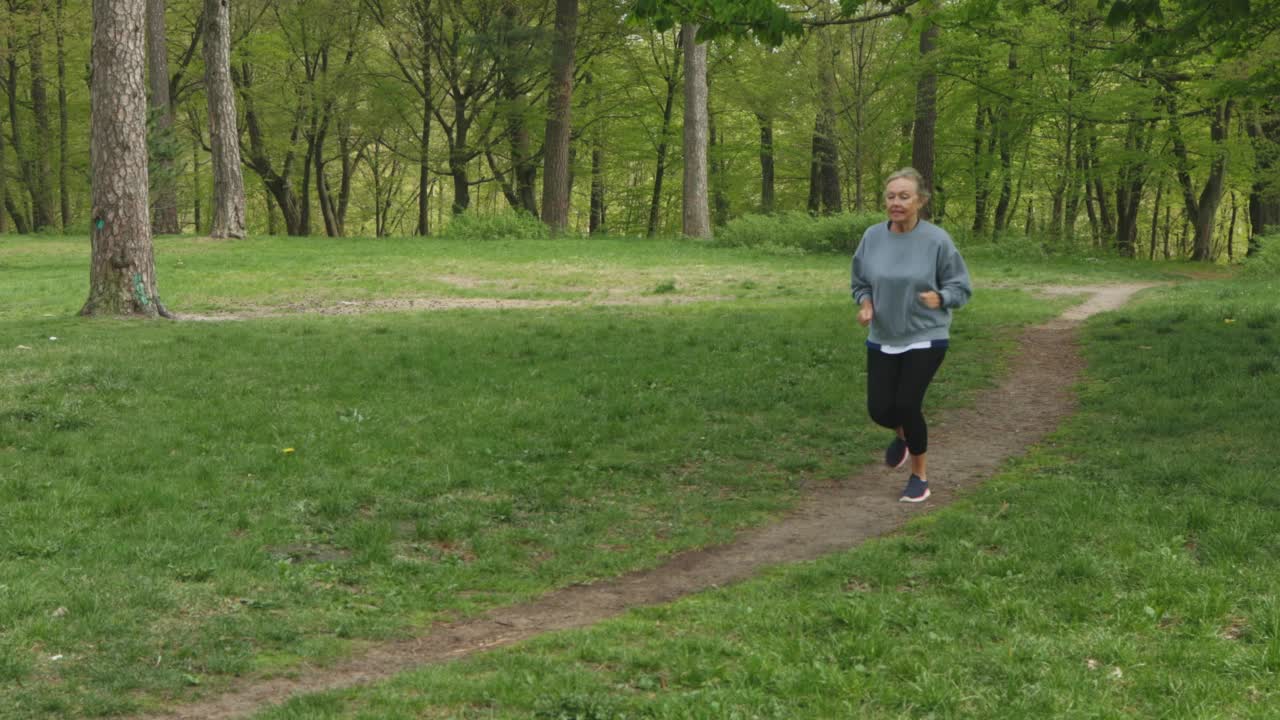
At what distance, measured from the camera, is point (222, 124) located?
30891 millimetres

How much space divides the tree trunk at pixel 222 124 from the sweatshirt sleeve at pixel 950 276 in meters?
27.4

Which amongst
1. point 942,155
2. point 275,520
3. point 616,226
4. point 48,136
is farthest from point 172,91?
point 275,520

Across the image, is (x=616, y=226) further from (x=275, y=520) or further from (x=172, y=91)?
(x=275, y=520)

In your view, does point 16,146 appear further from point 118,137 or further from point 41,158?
point 118,137

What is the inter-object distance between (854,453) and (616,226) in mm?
51104

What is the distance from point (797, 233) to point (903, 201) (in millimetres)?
22950

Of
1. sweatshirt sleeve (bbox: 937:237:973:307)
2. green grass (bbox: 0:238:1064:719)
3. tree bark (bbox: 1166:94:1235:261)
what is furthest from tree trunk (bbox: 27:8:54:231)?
sweatshirt sleeve (bbox: 937:237:973:307)

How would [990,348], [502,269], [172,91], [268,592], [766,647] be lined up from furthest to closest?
[172,91], [502,269], [990,348], [268,592], [766,647]

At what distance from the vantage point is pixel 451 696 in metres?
4.70

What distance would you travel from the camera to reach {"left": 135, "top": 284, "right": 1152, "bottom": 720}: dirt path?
5.18 m

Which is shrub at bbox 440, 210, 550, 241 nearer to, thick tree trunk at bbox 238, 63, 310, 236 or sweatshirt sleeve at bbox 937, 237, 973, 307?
thick tree trunk at bbox 238, 63, 310, 236

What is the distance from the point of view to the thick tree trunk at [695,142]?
1281 inches

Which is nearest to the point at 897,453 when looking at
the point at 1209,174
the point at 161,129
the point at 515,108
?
the point at 161,129

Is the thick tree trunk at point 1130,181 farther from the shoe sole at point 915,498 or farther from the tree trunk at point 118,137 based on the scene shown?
the tree trunk at point 118,137
